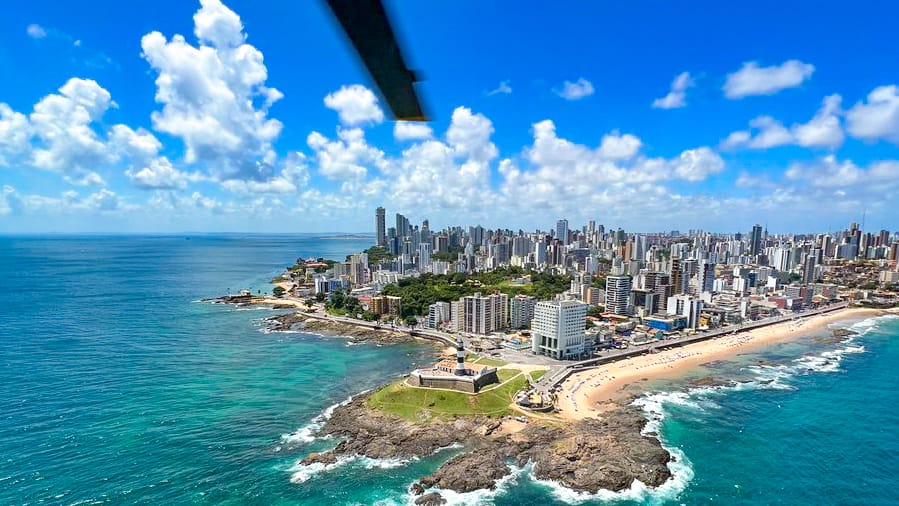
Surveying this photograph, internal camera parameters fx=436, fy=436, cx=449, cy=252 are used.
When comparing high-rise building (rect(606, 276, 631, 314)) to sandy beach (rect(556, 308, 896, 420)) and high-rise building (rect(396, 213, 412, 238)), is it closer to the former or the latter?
sandy beach (rect(556, 308, 896, 420))

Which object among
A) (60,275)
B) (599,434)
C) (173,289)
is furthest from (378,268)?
→ (599,434)

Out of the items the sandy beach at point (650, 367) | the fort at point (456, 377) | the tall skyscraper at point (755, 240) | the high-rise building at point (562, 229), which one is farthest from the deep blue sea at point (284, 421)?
the high-rise building at point (562, 229)

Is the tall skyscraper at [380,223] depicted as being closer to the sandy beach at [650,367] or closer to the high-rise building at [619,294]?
the high-rise building at [619,294]

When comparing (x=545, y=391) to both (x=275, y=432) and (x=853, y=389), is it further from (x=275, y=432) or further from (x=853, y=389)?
(x=853, y=389)

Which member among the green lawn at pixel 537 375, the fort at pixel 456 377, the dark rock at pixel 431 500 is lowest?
the green lawn at pixel 537 375

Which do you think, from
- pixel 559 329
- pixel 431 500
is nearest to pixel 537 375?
pixel 559 329

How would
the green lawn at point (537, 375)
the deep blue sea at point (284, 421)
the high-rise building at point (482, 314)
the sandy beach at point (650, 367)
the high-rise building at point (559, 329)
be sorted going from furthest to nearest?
the high-rise building at point (482, 314)
the high-rise building at point (559, 329)
the green lawn at point (537, 375)
the sandy beach at point (650, 367)
the deep blue sea at point (284, 421)
